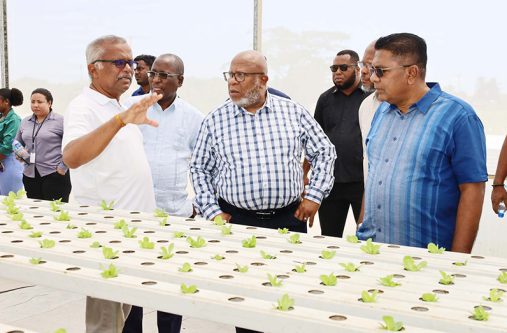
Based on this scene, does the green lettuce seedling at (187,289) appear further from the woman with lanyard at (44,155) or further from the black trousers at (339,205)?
the woman with lanyard at (44,155)

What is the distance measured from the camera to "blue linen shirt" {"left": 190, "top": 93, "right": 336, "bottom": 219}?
113 inches

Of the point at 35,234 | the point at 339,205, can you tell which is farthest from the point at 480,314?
the point at 339,205

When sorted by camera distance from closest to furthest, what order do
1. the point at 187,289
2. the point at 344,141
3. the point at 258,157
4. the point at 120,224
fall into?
1. the point at 187,289
2. the point at 120,224
3. the point at 258,157
4. the point at 344,141

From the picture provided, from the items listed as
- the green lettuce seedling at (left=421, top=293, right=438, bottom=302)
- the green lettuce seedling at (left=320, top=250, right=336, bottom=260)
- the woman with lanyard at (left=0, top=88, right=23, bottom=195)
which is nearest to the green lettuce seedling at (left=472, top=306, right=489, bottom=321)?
the green lettuce seedling at (left=421, top=293, right=438, bottom=302)

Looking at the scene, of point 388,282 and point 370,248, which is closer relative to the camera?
point 388,282

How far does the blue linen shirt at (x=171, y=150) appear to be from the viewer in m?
3.42

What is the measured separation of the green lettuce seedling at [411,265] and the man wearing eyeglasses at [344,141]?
2361 mm

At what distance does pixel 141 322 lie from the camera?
2.95 m

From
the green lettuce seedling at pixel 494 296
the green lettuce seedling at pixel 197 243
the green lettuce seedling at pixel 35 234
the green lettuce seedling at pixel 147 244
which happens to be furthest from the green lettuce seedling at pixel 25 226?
the green lettuce seedling at pixel 494 296

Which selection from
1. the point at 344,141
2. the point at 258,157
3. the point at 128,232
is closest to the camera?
the point at 128,232

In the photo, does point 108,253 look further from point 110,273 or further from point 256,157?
point 256,157

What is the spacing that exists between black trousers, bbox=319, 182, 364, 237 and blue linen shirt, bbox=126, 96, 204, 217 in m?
1.08

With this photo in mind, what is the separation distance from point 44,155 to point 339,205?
2827mm

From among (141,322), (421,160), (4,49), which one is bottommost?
(141,322)
